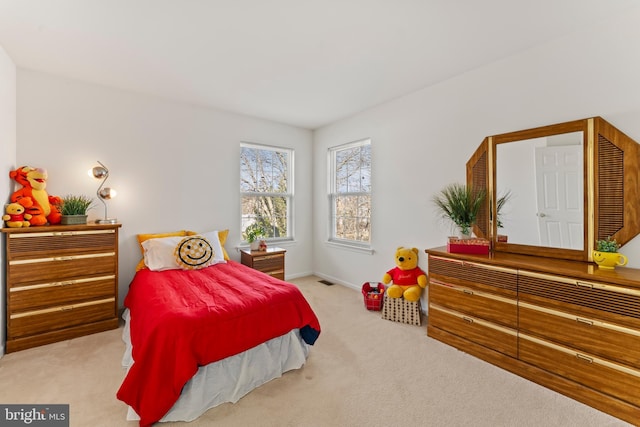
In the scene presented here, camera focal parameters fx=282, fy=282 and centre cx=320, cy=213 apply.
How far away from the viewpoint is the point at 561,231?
2.34 metres

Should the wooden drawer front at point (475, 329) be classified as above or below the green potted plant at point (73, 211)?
below

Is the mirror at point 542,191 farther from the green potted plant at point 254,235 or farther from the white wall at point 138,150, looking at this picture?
the white wall at point 138,150

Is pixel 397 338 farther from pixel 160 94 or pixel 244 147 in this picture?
pixel 160 94

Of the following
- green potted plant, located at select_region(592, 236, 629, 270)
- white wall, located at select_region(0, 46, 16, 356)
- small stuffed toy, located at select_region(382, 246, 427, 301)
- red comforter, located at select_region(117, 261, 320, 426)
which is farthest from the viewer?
small stuffed toy, located at select_region(382, 246, 427, 301)

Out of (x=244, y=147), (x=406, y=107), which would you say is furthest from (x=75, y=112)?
(x=406, y=107)

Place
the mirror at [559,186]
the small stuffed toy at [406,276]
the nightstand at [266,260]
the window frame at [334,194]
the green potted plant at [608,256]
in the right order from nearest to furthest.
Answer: the green potted plant at [608,256], the mirror at [559,186], the small stuffed toy at [406,276], the nightstand at [266,260], the window frame at [334,194]

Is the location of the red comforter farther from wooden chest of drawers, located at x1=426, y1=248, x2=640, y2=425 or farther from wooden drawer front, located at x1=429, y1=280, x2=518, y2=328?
wooden chest of drawers, located at x1=426, y1=248, x2=640, y2=425

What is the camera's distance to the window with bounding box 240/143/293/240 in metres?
4.36

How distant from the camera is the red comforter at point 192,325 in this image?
5.44 feet

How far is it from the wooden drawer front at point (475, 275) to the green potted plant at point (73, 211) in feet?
11.4

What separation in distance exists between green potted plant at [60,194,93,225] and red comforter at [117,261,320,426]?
35.5 inches

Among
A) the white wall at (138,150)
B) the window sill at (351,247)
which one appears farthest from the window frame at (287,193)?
the window sill at (351,247)

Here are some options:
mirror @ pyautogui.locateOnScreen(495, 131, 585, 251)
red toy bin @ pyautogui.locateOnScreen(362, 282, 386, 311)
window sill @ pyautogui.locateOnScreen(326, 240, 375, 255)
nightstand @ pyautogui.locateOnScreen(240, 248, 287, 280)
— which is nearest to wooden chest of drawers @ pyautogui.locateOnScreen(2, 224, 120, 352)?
nightstand @ pyautogui.locateOnScreen(240, 248, 287, 280)

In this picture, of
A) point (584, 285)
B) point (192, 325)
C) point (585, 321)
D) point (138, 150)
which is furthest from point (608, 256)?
point (138, 150)
